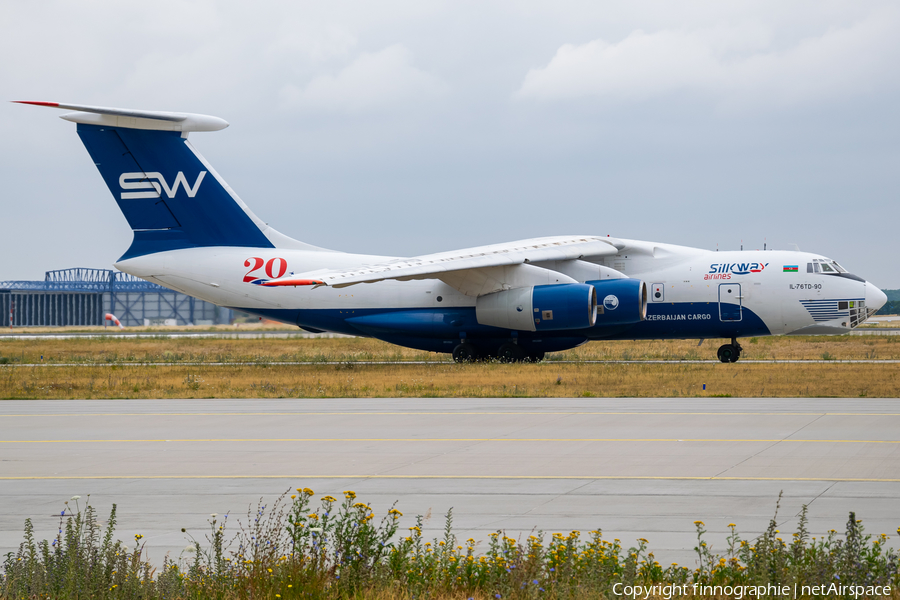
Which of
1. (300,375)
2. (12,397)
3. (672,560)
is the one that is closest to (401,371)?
(300,375)

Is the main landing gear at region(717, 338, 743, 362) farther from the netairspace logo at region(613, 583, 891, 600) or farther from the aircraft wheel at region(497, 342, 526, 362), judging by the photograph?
the netairspace logo at region(613, 583, 891, 600)

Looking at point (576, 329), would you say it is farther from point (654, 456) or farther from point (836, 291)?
point (654, 456)

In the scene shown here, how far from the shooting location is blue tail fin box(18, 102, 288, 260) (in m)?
27.1

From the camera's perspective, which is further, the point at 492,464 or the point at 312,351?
the point at 312,351

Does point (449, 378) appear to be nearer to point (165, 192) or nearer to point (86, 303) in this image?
point (165, 192)

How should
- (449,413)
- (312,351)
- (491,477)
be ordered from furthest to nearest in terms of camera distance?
(312,351)
(449,413)
(491,477)

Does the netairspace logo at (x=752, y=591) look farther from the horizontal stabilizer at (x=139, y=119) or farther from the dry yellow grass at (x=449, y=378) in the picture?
the horizontal stabilizer at (x=139, y=119)

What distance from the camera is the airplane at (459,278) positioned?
25828mm

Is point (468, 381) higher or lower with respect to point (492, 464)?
higher

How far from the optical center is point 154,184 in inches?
1091

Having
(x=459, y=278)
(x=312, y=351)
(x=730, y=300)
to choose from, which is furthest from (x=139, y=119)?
(x=730, y=300)

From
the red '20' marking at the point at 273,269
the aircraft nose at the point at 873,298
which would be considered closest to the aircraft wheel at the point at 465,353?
the red '20' marking at the point at 273,269

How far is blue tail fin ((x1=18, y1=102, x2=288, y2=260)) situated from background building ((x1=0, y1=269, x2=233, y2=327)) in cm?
8356

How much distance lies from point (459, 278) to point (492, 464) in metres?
16.6
